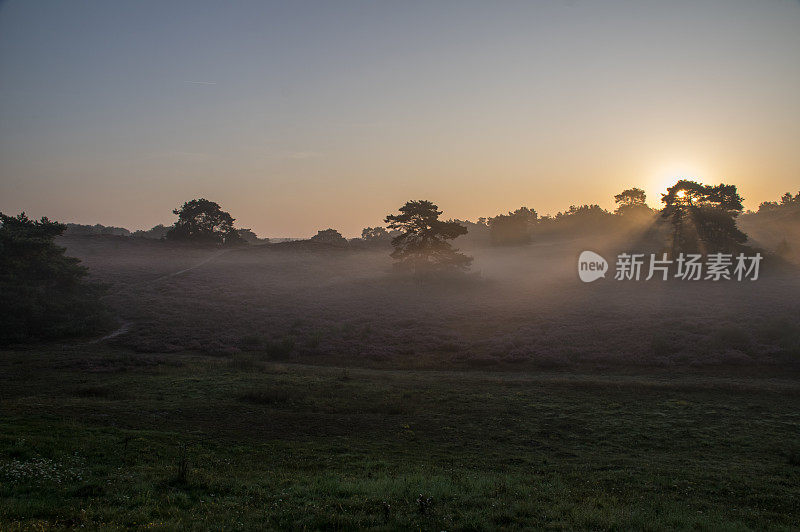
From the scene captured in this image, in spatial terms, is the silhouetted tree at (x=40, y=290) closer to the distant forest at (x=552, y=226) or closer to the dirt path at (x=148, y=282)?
the dirt path at (x=148, y=282)

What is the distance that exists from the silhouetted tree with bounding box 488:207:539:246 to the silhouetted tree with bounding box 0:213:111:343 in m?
94.7

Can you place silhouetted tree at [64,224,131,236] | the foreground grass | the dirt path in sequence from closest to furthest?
the foreground grass
the dirt path
silhouetted tree at [64,224,131,236]

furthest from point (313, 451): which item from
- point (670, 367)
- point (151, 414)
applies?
point (670, 367)

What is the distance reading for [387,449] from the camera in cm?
1634

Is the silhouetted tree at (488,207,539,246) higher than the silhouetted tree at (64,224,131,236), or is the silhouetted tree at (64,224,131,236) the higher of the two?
the silhouetted tree at (488,207,539,246)

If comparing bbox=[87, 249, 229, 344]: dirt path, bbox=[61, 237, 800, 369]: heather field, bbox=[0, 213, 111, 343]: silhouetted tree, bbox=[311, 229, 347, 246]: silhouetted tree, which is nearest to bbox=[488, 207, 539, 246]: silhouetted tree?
bbox=[61, 237, 800, 369]: heather field

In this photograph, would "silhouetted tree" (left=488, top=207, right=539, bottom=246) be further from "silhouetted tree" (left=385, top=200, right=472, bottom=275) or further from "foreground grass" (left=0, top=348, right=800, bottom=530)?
"foreground grass" (left=0, top=348, right=800, bottom=530)

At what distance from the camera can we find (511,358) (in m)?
34.4

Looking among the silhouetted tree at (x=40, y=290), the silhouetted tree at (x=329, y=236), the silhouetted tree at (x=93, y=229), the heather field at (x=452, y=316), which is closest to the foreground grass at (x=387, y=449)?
the heather field at (x=452, y=316)

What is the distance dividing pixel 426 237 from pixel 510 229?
56413mm

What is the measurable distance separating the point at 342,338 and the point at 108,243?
82123 millimetres

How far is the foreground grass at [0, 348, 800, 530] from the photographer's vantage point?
9906 mm

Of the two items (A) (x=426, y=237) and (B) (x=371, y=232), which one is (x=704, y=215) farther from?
(B) (x=371, y=232)

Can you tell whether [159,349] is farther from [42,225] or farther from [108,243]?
[108,243]
